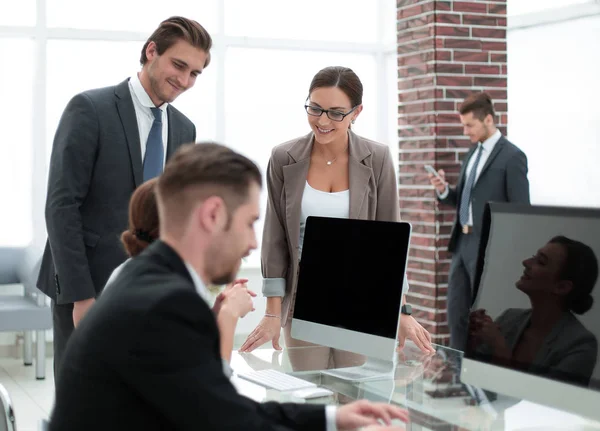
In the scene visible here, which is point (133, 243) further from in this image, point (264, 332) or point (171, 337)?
point (264, 332)

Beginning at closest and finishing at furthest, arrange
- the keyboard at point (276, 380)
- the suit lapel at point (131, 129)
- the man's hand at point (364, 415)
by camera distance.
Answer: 1. the man's hand at point (364, 415)
2. the keyboard at point (276, 380)
3. the suit lapel at point (131, 129)

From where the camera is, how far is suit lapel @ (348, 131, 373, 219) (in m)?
2.96

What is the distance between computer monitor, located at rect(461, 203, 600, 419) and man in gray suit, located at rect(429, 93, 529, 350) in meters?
3.26

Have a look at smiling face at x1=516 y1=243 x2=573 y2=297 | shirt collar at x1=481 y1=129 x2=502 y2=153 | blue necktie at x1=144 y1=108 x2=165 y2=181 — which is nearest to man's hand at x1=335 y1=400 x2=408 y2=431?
smiling face at x1=516 y1=243 x2=573 y2=297

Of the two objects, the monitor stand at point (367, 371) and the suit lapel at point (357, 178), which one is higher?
the suit lapel at point (357, 178)

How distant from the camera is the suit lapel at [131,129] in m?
2.89

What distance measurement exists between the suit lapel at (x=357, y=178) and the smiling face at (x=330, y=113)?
0.34 feet

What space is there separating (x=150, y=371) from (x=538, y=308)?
1019 millimetres

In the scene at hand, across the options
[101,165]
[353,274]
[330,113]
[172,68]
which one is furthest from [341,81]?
[101,165]

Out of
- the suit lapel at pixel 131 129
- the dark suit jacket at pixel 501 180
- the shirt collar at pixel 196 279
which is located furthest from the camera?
the dark suit jacket at pixel 501 180

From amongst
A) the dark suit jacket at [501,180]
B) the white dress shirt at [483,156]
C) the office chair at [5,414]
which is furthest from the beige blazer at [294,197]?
the white dress shirt at [483,156]

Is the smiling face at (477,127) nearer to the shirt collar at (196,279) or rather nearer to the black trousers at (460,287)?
the black trousers at (460,287)

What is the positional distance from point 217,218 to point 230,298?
0.67 metres

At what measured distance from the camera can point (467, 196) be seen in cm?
550
